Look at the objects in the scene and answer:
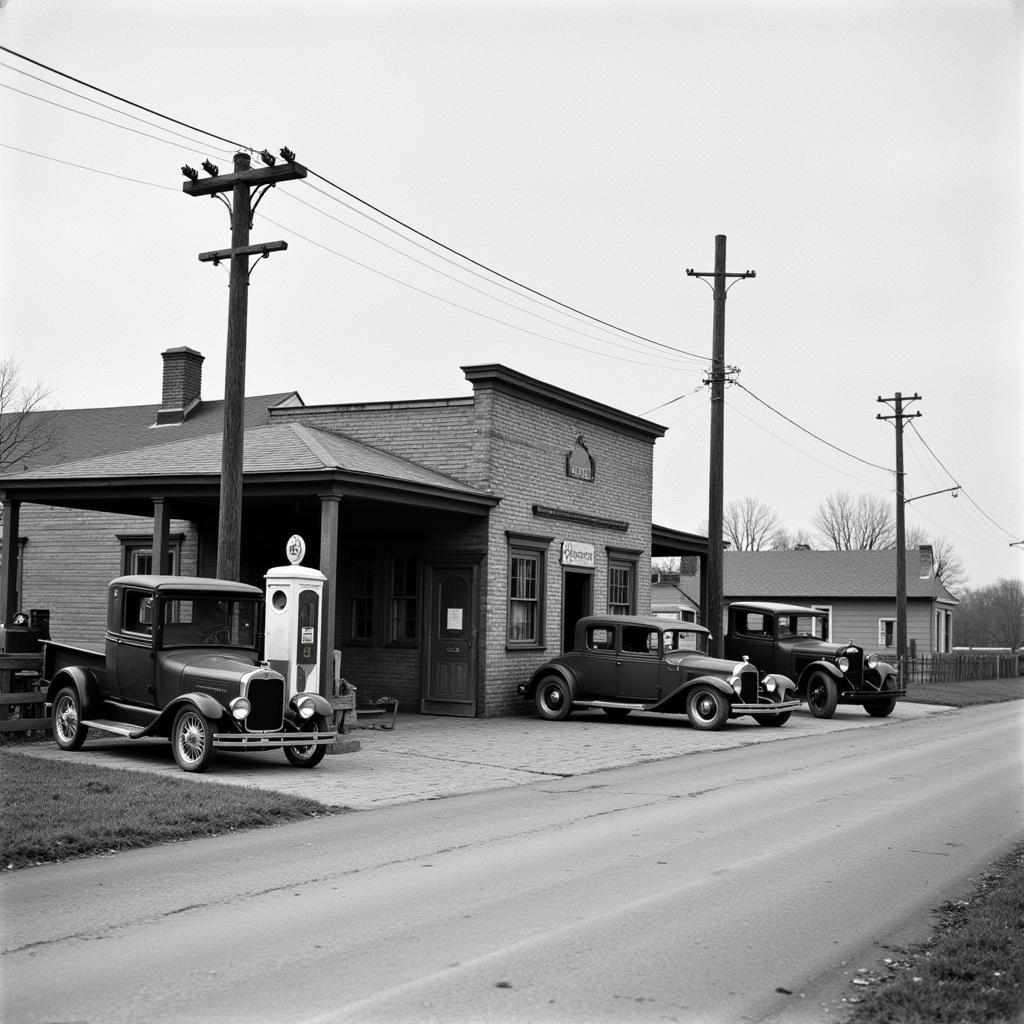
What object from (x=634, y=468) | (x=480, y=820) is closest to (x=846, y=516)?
(x=634, y=468)

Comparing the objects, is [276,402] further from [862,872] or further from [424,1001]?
[424,1001]

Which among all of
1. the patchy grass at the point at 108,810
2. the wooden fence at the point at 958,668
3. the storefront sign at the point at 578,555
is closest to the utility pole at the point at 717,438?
the storefront sign at the point at 578,555

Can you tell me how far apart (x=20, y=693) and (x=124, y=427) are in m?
17.3

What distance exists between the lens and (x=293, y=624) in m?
14.7

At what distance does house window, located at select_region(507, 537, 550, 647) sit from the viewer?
22.1 m

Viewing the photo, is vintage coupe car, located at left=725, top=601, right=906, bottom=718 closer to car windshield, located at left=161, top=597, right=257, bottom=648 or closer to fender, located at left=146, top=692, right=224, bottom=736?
car windshield, located at left=161, top=597, right=257, bottom=648

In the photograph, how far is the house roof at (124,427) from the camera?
28.6 metres

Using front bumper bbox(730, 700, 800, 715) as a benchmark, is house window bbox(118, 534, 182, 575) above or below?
above

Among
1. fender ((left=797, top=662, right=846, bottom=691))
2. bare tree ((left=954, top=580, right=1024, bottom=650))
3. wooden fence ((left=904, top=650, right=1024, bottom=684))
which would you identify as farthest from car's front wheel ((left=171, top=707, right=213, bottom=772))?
bare tree ((left=954, top=580, right=1024, bottom=650))

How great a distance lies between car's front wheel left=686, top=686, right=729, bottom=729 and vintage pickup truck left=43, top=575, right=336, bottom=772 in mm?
8157

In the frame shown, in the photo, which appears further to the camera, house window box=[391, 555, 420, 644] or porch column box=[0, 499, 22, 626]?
house window box=[391, 555, 420, 644]

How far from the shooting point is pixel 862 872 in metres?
8.27

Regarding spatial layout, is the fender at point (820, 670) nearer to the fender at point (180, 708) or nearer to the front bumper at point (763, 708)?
the front bumper at point (763, 708)

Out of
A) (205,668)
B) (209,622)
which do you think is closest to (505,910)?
(205,668)
